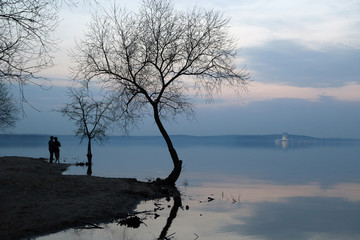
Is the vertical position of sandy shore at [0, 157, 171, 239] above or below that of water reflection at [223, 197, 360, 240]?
above

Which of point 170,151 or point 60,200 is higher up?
point 170,151

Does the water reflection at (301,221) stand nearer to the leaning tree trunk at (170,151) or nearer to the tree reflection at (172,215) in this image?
the tree reflection at (172,215)

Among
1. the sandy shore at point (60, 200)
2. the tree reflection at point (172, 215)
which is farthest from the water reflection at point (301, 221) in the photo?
the sandy shore at point (60, 200)

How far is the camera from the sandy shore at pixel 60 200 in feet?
40.7

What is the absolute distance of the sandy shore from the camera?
12406mm

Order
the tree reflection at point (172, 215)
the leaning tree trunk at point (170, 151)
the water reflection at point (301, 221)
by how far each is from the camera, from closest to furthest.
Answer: the tree reflection at point (172, 215) < the water reflection at point (301, 221) < the leaning tree trunk at point (170, 151)

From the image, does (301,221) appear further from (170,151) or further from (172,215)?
(170,151)

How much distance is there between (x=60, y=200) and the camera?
15.7m

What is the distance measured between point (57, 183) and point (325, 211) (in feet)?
52.9

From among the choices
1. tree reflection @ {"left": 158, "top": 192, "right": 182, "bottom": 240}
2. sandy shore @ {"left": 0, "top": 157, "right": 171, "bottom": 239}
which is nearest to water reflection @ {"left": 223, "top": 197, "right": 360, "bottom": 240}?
tree reflection @ {"left": 158, "top": 192, "right": 182, "bottom": 240}

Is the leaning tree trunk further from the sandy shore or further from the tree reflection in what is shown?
the sandy shore

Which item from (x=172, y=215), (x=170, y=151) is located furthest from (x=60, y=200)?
(x=170, y=151)

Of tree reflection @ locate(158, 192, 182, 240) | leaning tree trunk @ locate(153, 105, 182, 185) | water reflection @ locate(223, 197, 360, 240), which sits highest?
leaning tree trunk @ locate(153, 105, 182, 185)

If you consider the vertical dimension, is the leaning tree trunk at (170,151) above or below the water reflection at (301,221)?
above
